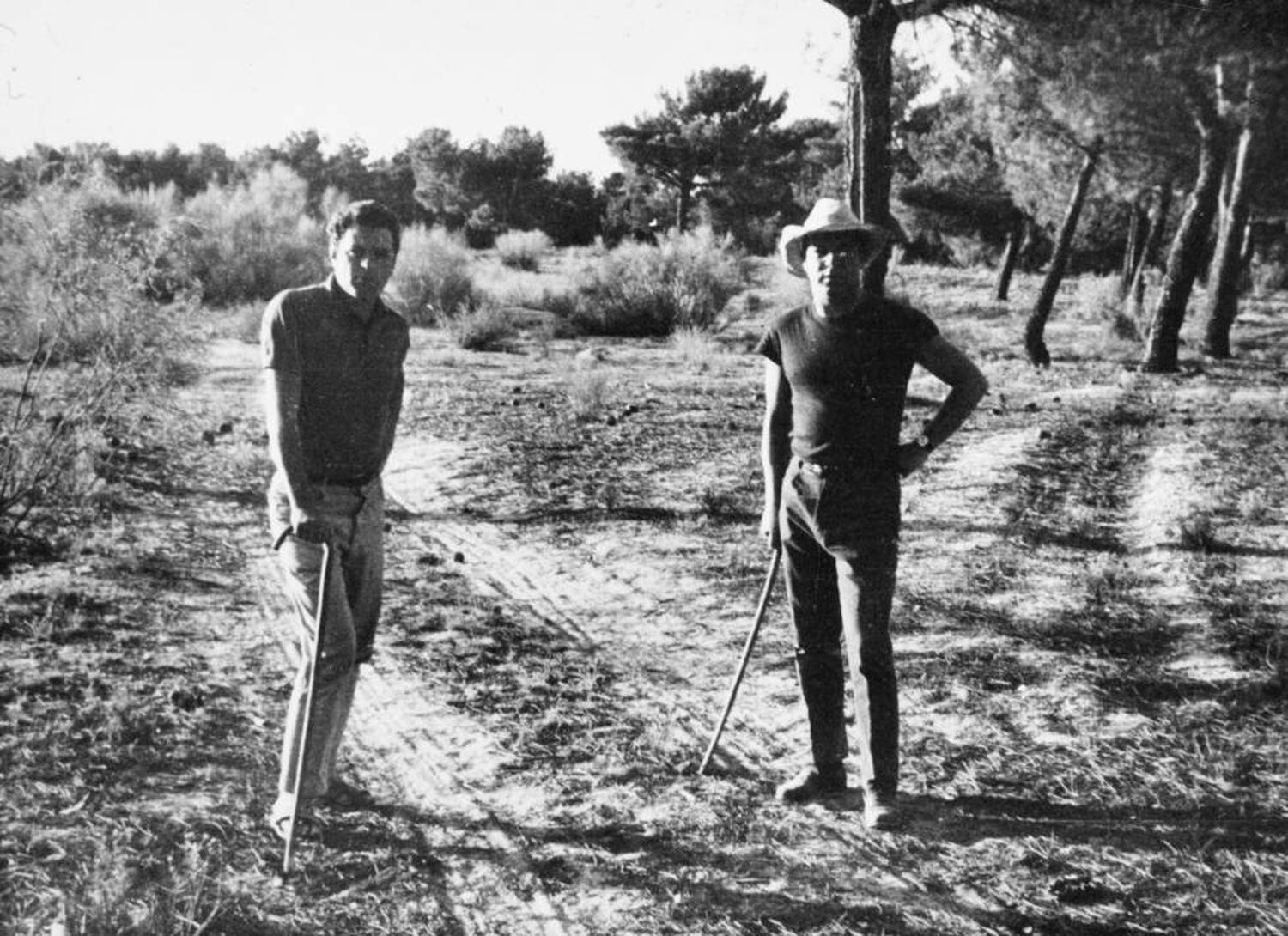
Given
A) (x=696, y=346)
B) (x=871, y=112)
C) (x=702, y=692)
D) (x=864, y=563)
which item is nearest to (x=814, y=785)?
(x=864, y=563)

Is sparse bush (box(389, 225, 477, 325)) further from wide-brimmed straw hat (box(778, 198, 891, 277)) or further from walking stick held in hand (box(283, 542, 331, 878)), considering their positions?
walking stick held in hand (box(283, 542, 331, 878))

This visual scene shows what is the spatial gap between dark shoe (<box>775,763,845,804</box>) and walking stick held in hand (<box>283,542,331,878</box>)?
1617mm

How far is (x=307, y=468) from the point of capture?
3.48 m

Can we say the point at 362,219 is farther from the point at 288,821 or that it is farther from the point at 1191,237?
the point at 1191,237

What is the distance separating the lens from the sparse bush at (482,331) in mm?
17797

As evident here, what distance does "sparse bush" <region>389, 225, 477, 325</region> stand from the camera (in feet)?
70.5

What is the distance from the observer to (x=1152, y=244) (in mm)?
26406

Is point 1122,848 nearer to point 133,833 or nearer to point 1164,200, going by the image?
point 133,833

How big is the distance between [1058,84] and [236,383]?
1135 cm

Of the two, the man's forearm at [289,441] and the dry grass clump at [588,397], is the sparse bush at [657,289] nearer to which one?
the dry grass clump at [588,397]

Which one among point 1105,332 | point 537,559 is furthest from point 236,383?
point 1105,332

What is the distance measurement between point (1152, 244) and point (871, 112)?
65.5ft

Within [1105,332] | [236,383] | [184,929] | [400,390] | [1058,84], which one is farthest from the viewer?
[1105,332]

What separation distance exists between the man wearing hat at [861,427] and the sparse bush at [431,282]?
1791 centimetres
